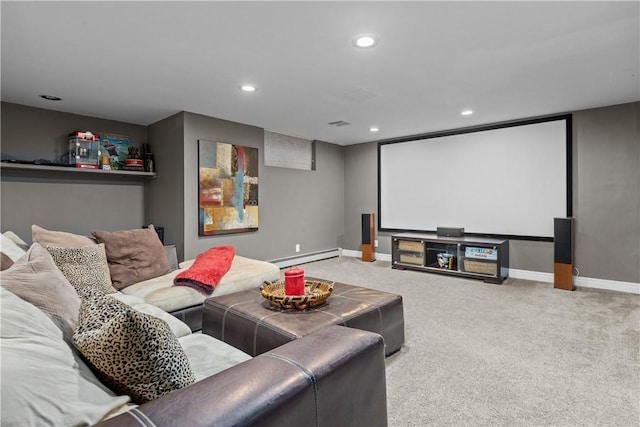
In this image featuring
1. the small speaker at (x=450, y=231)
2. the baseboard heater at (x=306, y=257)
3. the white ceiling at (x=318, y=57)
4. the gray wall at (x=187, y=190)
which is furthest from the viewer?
the baseboard heater at (x=306, y=257)

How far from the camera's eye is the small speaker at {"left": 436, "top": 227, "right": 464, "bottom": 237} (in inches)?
197

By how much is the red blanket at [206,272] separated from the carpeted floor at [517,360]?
59.7 inches

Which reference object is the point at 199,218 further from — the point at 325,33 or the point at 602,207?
the point at 602,207

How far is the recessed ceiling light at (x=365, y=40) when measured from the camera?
7.54 ft

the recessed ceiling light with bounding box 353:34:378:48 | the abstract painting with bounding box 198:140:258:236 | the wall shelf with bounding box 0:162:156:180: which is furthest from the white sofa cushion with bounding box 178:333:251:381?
the wall shelf with bounding box 0:162:156:180

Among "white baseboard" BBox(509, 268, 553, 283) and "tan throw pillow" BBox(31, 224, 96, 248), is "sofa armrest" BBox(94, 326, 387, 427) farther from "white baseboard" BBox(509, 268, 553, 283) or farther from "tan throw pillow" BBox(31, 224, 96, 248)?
"white baseboard" BBox(509, 268, 553, 283)

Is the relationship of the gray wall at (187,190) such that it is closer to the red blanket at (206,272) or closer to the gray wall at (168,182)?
the gray wall at (168,182)

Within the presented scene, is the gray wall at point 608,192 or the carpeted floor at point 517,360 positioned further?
the gray wall at point 608,192

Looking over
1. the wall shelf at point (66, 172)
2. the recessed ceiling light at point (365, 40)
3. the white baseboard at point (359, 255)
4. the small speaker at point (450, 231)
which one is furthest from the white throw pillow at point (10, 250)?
the white baseboard at point (359, 255)

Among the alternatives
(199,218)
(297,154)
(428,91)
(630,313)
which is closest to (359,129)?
(297,154)

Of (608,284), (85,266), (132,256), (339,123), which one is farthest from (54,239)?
(608,284)

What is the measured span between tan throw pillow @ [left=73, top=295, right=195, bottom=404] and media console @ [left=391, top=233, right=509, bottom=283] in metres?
4.42

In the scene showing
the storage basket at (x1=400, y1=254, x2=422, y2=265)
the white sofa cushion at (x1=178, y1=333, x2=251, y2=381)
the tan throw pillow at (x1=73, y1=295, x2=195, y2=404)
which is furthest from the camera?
the storage basket at (x1=400, y1=254, x2=422, y2=265)

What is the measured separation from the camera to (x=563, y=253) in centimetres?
402
